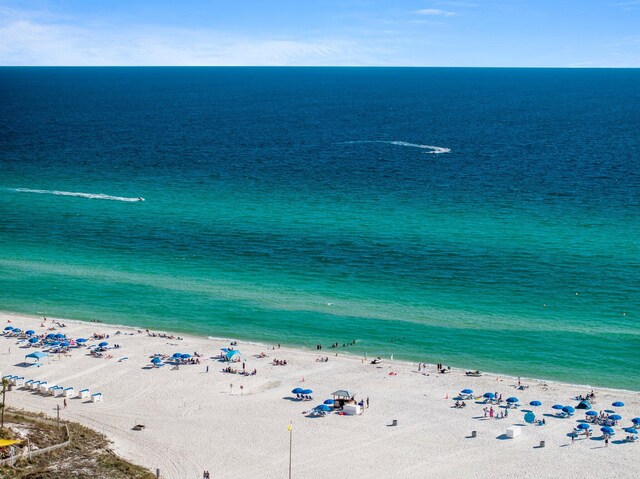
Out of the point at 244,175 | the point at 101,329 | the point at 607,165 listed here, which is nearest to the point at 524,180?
the point at 607,165

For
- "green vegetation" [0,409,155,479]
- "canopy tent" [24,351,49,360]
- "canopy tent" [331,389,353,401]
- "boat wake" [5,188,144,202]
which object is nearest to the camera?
"green vegetation" [0,409,155,479]

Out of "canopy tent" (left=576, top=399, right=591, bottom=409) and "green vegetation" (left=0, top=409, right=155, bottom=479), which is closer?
"green vegetation" (left=0, top=409, right=155, bottom=479)

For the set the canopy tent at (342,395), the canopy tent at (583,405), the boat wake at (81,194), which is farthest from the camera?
the boat wake at (81,194)

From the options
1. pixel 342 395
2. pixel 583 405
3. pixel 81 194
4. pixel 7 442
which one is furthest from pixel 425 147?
pixel 7 442

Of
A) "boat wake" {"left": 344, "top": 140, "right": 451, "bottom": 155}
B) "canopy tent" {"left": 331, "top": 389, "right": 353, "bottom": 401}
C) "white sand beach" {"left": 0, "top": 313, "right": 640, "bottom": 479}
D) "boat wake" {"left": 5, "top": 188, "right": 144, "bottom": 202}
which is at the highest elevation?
"boat wake" {"left": 344, "top": 140, "right": 451, "bottom": 155}

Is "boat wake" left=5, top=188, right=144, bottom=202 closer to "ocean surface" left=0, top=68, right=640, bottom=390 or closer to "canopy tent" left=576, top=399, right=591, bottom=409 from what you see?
"ocean surface" left=0, top=68, right=640, bottom=390

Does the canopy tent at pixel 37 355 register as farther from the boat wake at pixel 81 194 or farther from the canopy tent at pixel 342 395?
the boat wake at pixel 81 194

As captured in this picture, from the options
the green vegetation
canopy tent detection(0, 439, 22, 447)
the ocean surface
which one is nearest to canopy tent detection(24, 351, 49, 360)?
the green vegetation

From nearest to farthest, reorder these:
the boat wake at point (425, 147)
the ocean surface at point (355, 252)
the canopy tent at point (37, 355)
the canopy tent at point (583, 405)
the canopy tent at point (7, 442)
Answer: the canopy tent at point (7, 442), the canopy tent at point (583, 405), the canopy tent at point (37, 355), the ocean surface at point (355, 252), the boat wake at point (425, 147)

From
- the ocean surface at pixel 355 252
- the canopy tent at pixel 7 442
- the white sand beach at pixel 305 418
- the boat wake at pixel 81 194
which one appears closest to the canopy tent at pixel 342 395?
the white sand beach at pixel 305 418

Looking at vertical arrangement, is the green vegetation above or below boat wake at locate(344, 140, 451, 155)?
below
